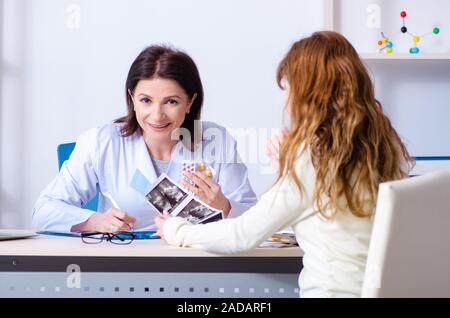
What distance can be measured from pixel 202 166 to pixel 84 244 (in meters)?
0.80

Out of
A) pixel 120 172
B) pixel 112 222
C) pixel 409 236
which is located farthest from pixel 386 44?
pixel 409 236

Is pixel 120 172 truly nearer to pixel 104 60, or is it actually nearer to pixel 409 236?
pixel 104 60

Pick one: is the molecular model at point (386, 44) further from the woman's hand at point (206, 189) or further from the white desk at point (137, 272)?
the white desk at point (137, 272)

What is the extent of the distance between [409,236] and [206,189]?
3.37 ft

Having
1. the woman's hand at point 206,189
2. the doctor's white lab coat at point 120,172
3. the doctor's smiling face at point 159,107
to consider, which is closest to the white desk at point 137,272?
the woman's hand at point 206,189

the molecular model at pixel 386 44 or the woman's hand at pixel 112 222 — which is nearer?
the woman's hand at pixel 112 222

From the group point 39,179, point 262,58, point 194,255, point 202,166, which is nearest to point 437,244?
point 194,255

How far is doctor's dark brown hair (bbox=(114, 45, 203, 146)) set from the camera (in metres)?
2.59

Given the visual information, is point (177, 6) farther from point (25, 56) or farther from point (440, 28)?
point (440, 28)

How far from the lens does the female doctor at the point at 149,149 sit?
2.54m

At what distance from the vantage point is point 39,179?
3.69 metres

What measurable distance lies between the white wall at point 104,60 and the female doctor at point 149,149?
0.98 meters

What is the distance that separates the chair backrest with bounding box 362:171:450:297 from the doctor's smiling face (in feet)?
4.63

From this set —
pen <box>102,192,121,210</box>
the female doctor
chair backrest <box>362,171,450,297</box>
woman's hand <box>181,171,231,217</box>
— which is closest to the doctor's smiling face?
the female doctor
